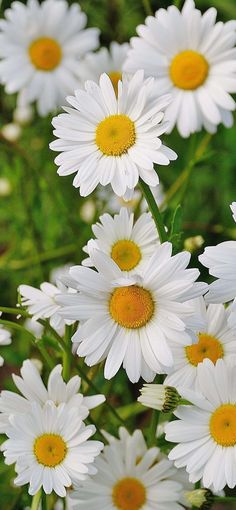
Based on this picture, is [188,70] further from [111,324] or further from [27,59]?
[111,324]

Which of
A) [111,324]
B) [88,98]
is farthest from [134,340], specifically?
[88,98]

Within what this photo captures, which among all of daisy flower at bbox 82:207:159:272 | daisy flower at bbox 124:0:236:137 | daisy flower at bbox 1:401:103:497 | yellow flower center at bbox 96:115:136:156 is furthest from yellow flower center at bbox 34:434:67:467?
daisy flower at bbox 124:0:236:137

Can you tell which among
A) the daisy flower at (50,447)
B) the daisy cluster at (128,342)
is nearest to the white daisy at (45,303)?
the daisy cluster at (128,342)

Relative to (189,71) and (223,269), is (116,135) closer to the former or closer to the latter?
(223,269)

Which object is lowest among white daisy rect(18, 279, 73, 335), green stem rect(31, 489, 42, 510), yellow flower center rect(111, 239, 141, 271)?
green stem rect(31, 489, 42, 510)

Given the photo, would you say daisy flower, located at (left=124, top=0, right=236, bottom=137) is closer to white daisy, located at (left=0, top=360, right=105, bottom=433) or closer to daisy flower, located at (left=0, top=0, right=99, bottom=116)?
daisy flower, located at (left=0, top=0, right=99, bottom=116)

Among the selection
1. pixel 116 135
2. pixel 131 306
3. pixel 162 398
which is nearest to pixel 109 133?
pixel 116 135

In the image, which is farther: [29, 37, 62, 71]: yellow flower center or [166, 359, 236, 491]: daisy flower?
[29, 37, 62, 71]: yellow flower center

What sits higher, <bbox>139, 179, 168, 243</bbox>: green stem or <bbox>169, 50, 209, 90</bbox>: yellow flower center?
<bbox>169, 50, 209, 90</bbox>: yellow flower center
